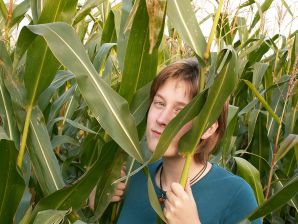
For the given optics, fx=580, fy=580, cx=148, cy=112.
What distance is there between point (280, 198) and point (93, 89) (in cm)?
45

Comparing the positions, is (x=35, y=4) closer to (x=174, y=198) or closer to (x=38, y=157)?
(x=38, y=157)

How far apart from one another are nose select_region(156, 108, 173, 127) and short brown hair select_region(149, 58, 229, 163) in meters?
0.07

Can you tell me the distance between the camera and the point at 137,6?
118 cm

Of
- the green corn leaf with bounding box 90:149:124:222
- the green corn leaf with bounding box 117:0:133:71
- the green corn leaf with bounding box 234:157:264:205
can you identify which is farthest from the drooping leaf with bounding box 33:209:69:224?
the green corn leaf with bounding box 234:157:264:205

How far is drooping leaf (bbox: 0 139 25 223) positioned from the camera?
1.26m

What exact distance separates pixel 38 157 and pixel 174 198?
0.37 m

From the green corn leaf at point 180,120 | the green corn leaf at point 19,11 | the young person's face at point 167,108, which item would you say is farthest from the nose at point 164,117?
the green corn leaf at point 19,11

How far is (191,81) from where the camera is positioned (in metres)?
1.34

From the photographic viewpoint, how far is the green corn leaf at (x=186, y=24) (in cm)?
120

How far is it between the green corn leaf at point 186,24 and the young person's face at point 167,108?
0.50 feet

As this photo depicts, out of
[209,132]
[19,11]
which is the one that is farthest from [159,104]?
[19,11]

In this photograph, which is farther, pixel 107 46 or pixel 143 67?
pixel 107 46

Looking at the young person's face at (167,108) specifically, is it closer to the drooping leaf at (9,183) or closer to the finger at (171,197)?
the finger at (171,197)

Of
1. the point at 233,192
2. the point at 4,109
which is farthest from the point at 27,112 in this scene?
the point at 233,192
